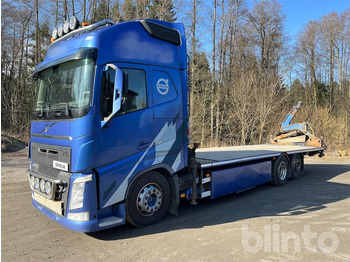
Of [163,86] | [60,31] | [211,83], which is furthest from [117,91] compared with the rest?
[211,83]

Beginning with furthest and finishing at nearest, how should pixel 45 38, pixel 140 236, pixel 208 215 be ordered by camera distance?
1. pixel 45 38
2. pixel 208 215
3. pixel 140 236

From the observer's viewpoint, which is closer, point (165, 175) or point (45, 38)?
point (165, 175)

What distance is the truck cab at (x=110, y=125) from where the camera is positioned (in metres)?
3.87

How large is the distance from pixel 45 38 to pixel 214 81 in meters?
15.3

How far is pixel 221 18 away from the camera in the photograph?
27.2 meters

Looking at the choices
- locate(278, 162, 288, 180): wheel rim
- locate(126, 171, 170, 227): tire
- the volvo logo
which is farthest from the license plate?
locate(278, 162, 288, 180): wheel rim

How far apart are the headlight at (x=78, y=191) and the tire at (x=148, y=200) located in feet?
2.65

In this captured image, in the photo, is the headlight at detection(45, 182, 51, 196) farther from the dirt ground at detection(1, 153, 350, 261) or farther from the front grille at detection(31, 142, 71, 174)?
the dirt ground at detection(1, 153, 350, 261)

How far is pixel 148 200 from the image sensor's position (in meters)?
4.59

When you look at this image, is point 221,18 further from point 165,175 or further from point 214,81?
point 165,175

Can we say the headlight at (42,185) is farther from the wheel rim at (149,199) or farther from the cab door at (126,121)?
the wheel rim at (149,199)

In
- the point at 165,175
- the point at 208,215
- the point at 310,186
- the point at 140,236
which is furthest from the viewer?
the point at 310,186

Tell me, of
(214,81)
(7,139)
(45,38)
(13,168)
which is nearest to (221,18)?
(214,81)

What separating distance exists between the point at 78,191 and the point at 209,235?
217cm
